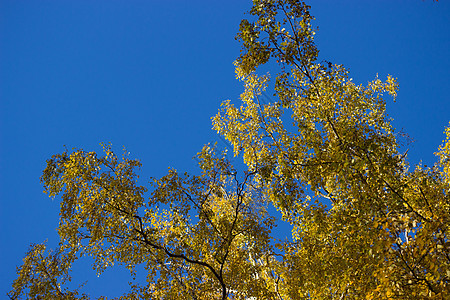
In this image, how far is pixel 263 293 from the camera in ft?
33.7

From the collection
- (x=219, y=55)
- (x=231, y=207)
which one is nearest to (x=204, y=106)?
(x=219, y=55)

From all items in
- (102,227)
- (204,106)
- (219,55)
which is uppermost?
(219,55)

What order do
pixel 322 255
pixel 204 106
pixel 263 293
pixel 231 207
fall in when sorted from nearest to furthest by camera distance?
pixel 322 255 < pixel 263 293 < pixel 231 207 < pixel 204 106

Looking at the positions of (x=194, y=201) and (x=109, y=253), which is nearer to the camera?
(x=194, y=201)

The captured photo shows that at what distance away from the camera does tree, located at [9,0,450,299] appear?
22.8ft

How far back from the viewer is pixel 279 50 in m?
7.64

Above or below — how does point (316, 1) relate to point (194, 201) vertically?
above

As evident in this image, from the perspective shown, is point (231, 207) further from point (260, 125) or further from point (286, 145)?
point (286, 145)

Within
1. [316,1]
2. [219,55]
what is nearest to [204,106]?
[219,55]

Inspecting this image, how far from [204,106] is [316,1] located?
81471 millimetres

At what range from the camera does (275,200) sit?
1061cm

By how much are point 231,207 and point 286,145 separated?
6311 mm

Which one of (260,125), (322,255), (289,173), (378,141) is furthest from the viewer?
(260,125)

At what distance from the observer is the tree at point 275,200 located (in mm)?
6961
